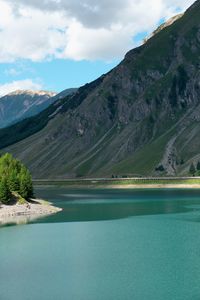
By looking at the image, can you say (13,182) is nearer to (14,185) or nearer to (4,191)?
(14,185)

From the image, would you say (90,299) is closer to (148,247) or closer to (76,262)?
(76,262)

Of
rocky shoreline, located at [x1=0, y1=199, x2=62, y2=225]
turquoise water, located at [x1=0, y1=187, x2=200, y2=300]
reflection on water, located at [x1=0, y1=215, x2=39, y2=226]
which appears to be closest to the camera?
turquoise water, located at [x1=0, y1=187, x2=200, y2=300]

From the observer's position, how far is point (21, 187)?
486 ft

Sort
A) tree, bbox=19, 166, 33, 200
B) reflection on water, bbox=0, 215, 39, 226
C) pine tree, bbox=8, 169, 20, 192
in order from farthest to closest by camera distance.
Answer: tree, bbox=19, 166, 33, 200 < pine tree, bbox=8, 169, 20, 192 < reflection on water, bbox=0, 215, 39, 226

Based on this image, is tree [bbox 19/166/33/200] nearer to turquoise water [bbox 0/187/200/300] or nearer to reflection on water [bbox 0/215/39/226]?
reflection on water [bbox 0/215/39/226]

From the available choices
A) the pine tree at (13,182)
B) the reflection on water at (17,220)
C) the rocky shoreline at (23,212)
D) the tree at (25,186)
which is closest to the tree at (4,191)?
the rocky shoreline at (23,212)

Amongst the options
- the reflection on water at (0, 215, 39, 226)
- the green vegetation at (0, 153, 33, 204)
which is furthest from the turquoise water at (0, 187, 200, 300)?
the green vegetation at (0, 153, 33, 204)

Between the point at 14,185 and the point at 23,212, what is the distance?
9931 mm

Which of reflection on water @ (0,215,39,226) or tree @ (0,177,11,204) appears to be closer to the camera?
reflection on water @ (0,215,39,226)

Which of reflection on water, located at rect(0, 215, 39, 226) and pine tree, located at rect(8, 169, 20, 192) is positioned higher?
pine tree, located at rect(8, 169, 20, 192)

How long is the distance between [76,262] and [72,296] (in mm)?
18097

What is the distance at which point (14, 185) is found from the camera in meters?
146

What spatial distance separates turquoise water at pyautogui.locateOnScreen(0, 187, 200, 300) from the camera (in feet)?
204

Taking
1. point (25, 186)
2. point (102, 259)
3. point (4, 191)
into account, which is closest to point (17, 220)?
point (4, 191)
